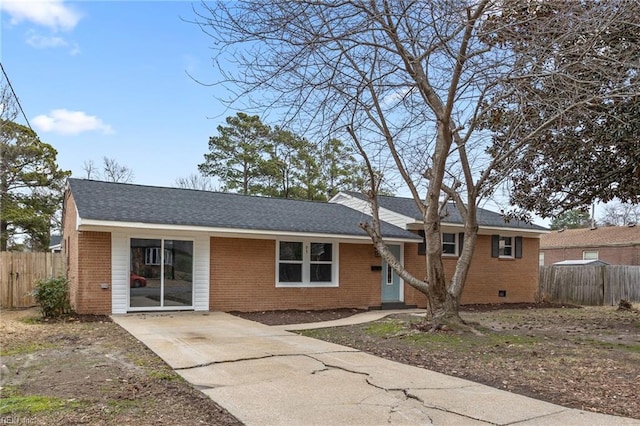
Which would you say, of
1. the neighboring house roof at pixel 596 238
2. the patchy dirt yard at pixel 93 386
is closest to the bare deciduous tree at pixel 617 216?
the neighboring house roof at pixel 596 238

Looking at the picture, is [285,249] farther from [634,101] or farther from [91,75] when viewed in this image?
[634,101]

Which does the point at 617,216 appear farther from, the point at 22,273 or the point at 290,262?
the point at 22,273

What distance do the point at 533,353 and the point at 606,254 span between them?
2974cm

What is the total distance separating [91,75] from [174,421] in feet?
32.0

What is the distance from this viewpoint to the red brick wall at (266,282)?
13.7 meters

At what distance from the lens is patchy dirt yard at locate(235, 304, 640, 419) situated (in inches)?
223

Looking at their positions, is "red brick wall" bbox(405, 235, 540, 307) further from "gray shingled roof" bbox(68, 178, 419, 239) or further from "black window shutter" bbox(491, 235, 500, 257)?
"gray shingled roof" bbox(68, 178, 419, 239)

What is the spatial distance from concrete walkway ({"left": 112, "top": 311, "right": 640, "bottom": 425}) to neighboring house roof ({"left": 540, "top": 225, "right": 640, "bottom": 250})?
30525mm

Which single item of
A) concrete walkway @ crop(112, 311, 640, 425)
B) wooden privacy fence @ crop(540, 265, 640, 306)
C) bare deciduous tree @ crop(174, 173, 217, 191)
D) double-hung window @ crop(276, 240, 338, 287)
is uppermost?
bare deciduous tree @ crop(174, 173, 217, 191)

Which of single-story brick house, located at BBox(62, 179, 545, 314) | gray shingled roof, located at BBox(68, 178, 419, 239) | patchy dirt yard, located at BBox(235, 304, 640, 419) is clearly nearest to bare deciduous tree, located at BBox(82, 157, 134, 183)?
single-story brick house, located at BBox(62, 179, 545, 314)

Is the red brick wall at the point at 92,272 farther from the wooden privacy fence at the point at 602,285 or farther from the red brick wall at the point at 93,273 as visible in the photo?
the wooden privacy fence at the point at 602,285

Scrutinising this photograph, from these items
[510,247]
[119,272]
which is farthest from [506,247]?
[119,272]

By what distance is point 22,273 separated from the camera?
1420cm

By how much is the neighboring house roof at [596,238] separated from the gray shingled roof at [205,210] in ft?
74.1
